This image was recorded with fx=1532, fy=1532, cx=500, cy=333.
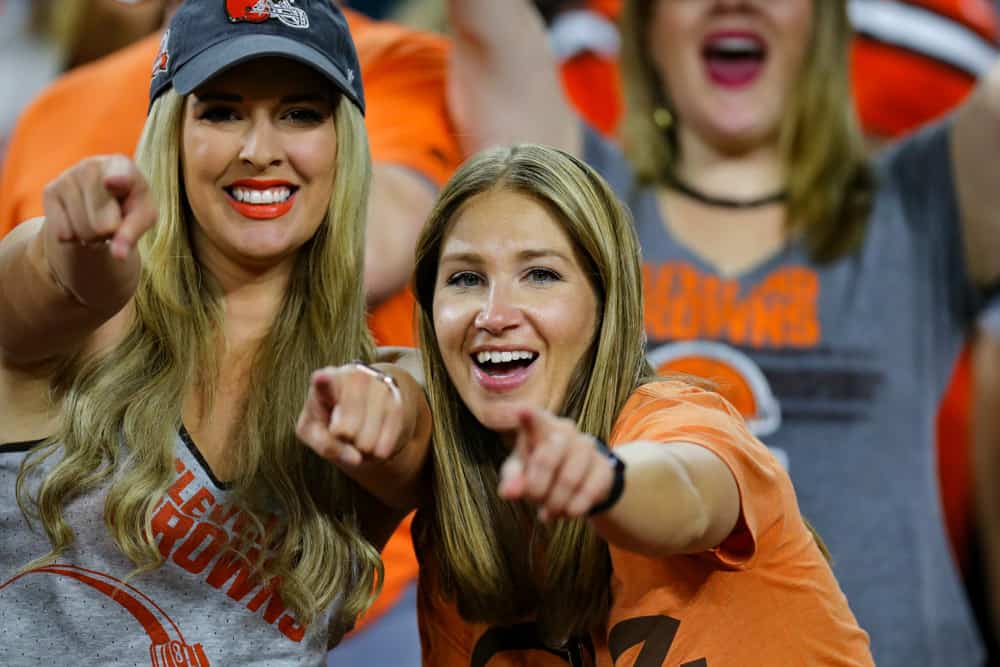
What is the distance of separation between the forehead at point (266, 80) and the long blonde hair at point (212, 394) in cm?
5

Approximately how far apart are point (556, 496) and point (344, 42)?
74cm

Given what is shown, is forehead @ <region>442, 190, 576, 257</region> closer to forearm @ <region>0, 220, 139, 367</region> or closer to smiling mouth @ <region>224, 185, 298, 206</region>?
smiling mouth @ <region>224, 185, 298, 206</region>

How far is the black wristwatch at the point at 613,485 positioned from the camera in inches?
47.4

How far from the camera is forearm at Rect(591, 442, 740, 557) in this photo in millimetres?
1250

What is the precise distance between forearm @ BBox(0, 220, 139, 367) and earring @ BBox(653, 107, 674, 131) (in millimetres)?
1524

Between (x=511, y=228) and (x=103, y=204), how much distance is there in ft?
1.55

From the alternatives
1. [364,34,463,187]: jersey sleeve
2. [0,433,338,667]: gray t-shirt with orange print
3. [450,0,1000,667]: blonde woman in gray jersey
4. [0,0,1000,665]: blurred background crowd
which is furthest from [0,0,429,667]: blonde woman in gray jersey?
[450,0,1000,667]: blonde woman in gray jersey

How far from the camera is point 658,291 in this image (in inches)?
104

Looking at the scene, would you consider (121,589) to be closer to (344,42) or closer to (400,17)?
(344,42)

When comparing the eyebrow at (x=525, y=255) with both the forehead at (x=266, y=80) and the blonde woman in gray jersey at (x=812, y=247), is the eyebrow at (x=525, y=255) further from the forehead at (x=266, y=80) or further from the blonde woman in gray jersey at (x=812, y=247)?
the blonde woman in gray jersey at (x=812, y=247)

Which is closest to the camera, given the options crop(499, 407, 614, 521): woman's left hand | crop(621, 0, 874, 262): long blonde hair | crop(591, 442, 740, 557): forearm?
crop(499, 407, 614, 521): woman's left hand

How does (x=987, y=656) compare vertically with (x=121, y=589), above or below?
below

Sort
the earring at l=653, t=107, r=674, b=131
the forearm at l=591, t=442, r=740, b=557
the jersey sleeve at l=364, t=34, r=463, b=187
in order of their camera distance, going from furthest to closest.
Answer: the earring at l=653, t=107, r=674, b=131, the jersey sleeve at l=364, t=34, r=463, b=187, the forearm at l=591, t=442, r=740, b=557

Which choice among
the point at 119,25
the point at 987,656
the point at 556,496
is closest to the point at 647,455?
the point at 556,496
